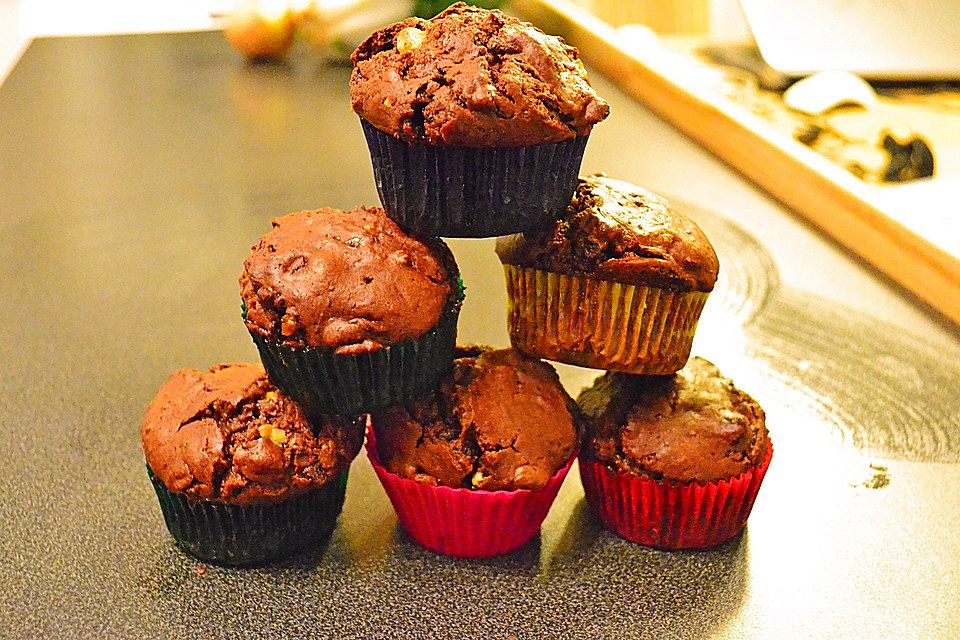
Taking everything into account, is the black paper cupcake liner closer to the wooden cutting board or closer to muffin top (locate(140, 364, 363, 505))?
muffin top (locate(140, 364, 363, 505))

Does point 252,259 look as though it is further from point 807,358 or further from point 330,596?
point 807,358

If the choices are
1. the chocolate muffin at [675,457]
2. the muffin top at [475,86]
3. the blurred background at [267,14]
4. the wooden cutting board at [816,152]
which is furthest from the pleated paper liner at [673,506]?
the blurred background at [267,14]

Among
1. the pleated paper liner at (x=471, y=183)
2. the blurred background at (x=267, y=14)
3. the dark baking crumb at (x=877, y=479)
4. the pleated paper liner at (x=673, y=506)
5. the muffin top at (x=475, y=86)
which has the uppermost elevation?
the muffin top at (x=475, y=86)

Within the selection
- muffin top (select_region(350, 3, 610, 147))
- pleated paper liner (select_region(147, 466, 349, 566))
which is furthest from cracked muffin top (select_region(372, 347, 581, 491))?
muffin top (select_region(350, 3, 610, 147))

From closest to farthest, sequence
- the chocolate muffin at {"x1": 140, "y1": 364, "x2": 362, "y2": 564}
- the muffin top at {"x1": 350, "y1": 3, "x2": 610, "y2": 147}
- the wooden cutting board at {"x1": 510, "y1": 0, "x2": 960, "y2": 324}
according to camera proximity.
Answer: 1. the muffin top at {"x1": 350, "y1": 3, "x2": 610, "y2": 147}
2. the chocolate muffin at {"x1": 140, "y1": 364, "x2": 362, "y2": 564}
3. the wooden cutting board at {"x1": 510, "y1": 0, "x2": 960, "y2": 324}

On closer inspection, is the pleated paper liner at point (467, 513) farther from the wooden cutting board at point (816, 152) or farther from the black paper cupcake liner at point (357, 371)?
the wooden cutting board at point (816, 152)

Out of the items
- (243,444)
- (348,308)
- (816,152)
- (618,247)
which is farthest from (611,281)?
(816,152)
